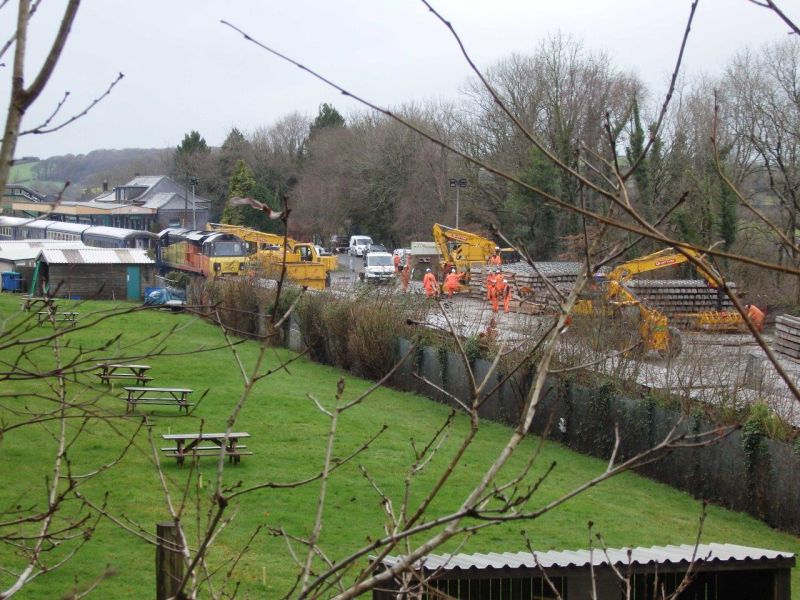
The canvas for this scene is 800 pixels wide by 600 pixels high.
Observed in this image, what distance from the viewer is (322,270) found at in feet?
137

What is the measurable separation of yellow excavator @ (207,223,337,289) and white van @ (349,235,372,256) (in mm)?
15310

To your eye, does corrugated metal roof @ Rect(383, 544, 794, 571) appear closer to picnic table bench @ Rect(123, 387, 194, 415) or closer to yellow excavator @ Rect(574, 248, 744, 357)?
picnic table bench @ Rect(123, 387, 194, 415)

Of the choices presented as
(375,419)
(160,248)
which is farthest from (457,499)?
(160,248)

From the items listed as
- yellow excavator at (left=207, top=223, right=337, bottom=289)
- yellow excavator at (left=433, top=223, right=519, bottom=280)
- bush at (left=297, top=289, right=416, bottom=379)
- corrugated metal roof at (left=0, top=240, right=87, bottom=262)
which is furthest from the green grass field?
corrugated metal roof at (left=0, top=240, right=87, bottom=262)

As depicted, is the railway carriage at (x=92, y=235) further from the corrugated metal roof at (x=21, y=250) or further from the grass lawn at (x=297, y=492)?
the grass lawn at (x=297, y=492)

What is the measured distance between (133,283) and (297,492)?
102 ft

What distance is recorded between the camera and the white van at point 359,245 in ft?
213

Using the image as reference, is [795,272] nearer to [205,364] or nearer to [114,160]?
[205,364]

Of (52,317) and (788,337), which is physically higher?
(52,317)

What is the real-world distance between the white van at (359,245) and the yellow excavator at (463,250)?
2228 centimetres

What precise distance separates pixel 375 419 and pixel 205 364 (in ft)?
27.1

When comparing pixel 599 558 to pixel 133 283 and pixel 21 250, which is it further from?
pixel 21 250

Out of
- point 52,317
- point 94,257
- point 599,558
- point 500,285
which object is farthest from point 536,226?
point 52,317

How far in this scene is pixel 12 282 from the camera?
45.6 m
